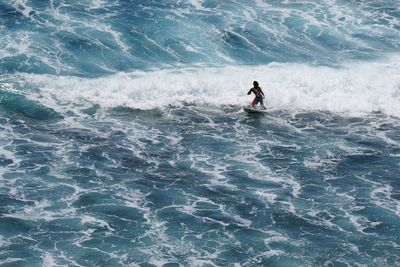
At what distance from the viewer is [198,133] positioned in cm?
3741

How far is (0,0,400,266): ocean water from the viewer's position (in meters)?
28.8

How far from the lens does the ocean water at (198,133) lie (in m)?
28.8

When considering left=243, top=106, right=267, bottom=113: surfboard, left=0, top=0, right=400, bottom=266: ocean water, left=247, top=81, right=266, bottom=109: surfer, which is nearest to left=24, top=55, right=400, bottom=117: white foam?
left=0, top=0, right=400, bottom=266: ocean water

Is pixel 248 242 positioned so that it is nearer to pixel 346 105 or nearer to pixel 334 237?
pixel 334 237

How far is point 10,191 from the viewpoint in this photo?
103 feet

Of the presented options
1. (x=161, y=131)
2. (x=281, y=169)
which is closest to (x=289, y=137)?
(x=281, y=169)

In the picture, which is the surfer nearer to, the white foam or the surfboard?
the surfboard

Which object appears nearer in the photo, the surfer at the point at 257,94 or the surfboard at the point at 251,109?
the surfboard at the point at 251,109

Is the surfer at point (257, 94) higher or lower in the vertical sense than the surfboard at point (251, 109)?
higher

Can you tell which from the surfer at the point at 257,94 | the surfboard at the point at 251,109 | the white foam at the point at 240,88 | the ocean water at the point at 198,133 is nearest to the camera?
the ocean water at the point at 198,133

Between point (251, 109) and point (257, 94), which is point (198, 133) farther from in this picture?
point (257, 94)

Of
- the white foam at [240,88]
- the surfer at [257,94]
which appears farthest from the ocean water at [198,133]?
the surfer at [257,94]

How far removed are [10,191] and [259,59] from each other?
19.3 m

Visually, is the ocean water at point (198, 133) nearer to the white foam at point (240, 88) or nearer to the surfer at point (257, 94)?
the white foam at point (240, 88)
